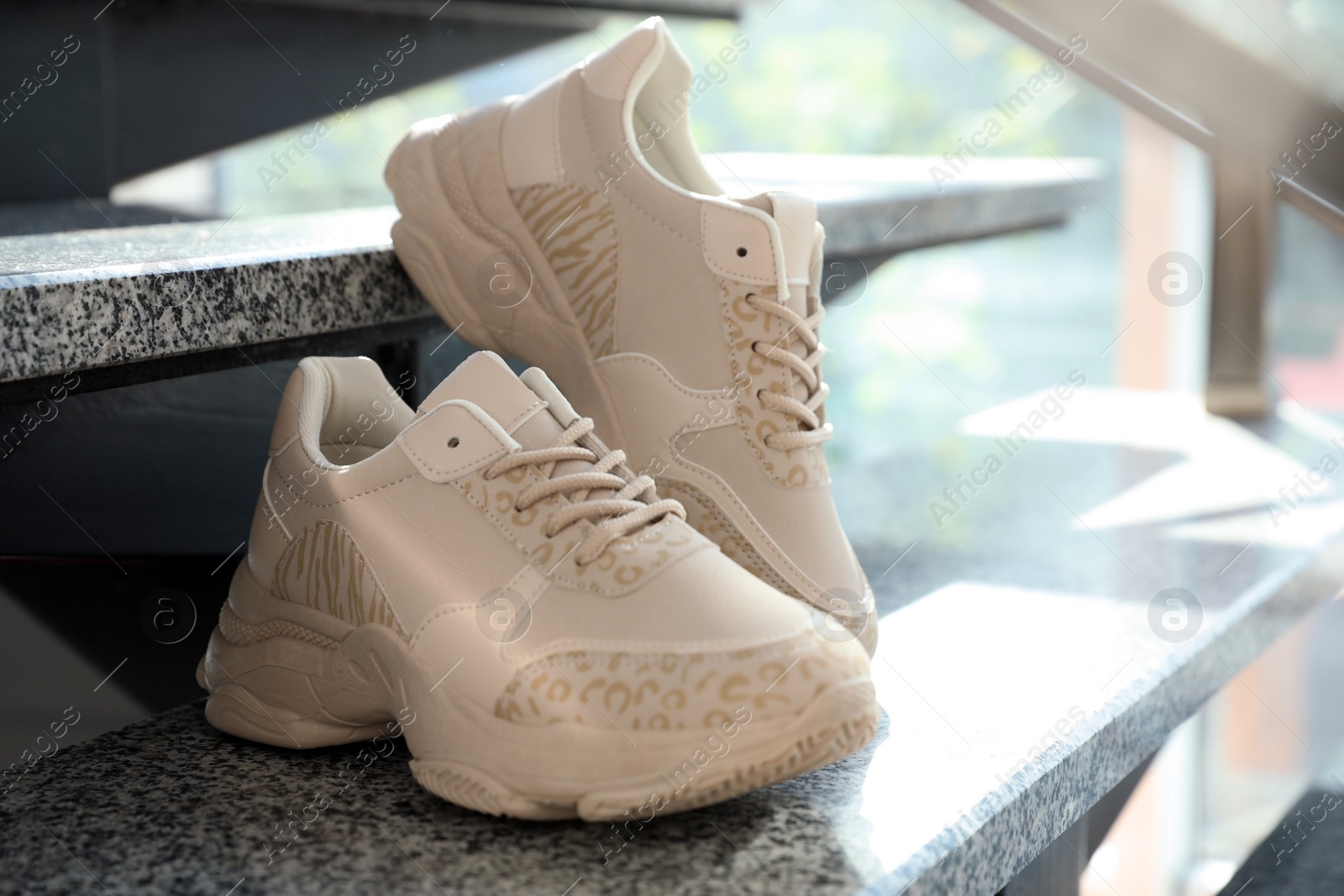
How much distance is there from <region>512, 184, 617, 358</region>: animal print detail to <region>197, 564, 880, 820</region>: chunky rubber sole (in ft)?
0.86

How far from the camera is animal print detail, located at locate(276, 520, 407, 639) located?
578mm

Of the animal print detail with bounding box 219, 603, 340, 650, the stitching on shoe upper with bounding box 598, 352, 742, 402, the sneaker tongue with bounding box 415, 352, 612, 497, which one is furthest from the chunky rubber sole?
the stitching on shoe upper with bounding box 598, 352, 742, 402

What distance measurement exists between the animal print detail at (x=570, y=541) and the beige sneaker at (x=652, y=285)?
149mm

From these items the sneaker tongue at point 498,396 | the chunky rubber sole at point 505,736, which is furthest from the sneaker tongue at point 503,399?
the chunky rubber sole at point 505,736

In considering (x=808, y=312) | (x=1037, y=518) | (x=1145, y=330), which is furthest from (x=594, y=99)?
(x=1145, y=330)

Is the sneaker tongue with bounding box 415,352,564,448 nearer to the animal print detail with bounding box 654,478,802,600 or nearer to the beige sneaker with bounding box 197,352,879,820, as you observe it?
the beige sneaker with bounding box 197,352,879,820

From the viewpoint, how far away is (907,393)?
4684 millimetres

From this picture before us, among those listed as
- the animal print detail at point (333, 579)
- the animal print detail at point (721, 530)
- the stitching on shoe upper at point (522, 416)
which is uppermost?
the stitching on shoe upper at point (522, 416)

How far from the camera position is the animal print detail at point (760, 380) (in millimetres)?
698

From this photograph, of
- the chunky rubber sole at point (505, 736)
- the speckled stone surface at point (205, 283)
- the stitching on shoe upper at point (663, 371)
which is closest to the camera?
the chunky rubber sole at point (505, 736)

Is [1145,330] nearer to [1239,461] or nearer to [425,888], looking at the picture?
[1239,461]

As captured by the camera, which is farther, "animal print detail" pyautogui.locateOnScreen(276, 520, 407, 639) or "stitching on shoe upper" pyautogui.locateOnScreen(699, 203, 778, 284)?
"stitching on shoe upper" pyautogui.locateOnScreen(699, 203, 778, 284)

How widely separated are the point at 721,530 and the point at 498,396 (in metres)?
0.19

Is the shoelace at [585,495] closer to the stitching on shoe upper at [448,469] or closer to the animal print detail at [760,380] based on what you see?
the stitching on shoe upper at [448,469]
